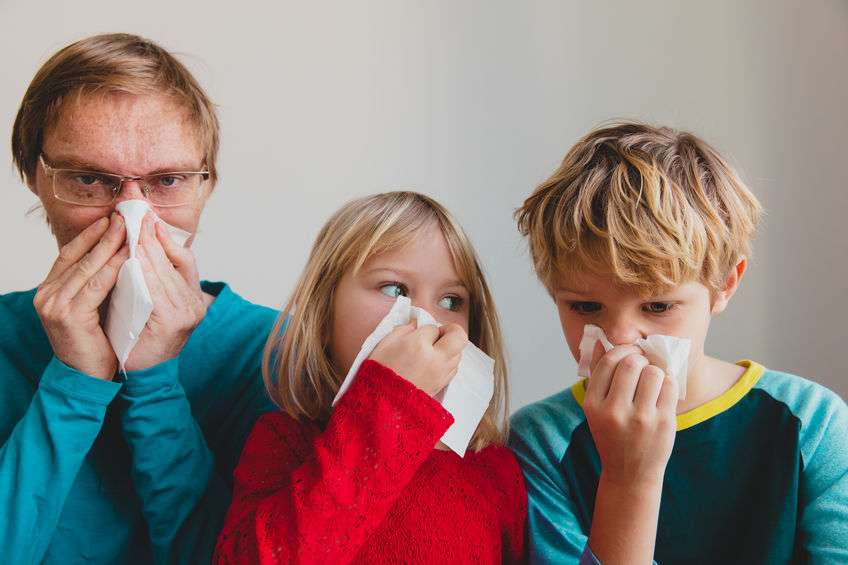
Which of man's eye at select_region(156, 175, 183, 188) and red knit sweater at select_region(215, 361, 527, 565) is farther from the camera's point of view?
man's eye at select_region(156, 175, 183, 188)

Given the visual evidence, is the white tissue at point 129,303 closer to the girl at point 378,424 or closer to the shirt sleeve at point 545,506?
the girl at point 378,424

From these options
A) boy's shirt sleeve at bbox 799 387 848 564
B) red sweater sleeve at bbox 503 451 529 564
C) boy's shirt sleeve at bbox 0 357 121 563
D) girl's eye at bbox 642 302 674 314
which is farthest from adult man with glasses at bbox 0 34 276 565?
boy's shirt sleeve at bbox 799 387 848 564

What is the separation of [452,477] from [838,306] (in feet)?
3.19

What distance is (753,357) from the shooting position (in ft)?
5.46

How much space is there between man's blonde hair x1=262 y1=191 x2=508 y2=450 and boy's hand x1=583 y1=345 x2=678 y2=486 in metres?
0.23

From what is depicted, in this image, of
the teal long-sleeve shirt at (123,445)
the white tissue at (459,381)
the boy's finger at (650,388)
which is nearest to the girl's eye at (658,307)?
the boy's finger at (650,388)

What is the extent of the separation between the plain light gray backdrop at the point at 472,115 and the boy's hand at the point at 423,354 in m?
0.78

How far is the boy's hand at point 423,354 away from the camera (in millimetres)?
997

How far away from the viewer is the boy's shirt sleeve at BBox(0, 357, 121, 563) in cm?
107

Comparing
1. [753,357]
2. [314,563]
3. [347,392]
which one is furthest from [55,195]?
[753,357]

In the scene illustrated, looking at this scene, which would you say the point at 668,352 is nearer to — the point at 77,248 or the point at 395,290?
the point at 395,290

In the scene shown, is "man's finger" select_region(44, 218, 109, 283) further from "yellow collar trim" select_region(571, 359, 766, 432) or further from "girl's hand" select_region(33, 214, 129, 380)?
"yellow collar trim" select_region(571, 359, 766, 432)

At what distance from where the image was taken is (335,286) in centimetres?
119

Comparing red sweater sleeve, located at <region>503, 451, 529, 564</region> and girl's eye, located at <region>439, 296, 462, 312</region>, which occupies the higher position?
girl's eye, located at <region>439, 296, 462, 312</region>
